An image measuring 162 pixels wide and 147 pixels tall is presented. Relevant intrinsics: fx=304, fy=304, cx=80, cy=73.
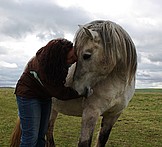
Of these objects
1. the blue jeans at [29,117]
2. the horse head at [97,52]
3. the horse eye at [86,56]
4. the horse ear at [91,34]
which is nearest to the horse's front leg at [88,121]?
the horse head at [97,52]

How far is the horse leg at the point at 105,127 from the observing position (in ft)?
15.4

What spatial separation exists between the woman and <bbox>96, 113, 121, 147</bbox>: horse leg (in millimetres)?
1241

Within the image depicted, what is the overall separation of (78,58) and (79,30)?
1.29 ft

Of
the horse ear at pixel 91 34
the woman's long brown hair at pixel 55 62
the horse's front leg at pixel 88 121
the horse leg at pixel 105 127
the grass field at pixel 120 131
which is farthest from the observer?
the grass field at pixel 120 131

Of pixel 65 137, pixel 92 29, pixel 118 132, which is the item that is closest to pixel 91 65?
pixel 92 29

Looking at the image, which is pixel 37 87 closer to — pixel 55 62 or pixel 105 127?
pixel 55 62

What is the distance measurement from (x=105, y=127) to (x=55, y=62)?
192 cm

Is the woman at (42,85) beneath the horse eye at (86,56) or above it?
beneath

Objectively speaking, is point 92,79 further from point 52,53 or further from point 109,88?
point 52,53

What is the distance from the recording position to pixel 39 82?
349 centimetres

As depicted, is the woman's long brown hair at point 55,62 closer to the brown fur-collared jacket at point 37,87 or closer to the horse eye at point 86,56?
the brown fur-collared jacket at point 37,87

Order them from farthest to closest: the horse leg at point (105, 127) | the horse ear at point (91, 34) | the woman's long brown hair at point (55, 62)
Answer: the horse leg at point (105, 127), the horse ear at point (91, 34), the woman's long brown hair at point (55, 62)

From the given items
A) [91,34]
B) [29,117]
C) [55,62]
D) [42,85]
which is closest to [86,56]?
[91,34]

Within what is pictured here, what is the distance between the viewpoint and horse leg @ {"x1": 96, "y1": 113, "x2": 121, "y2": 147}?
4695 mm
